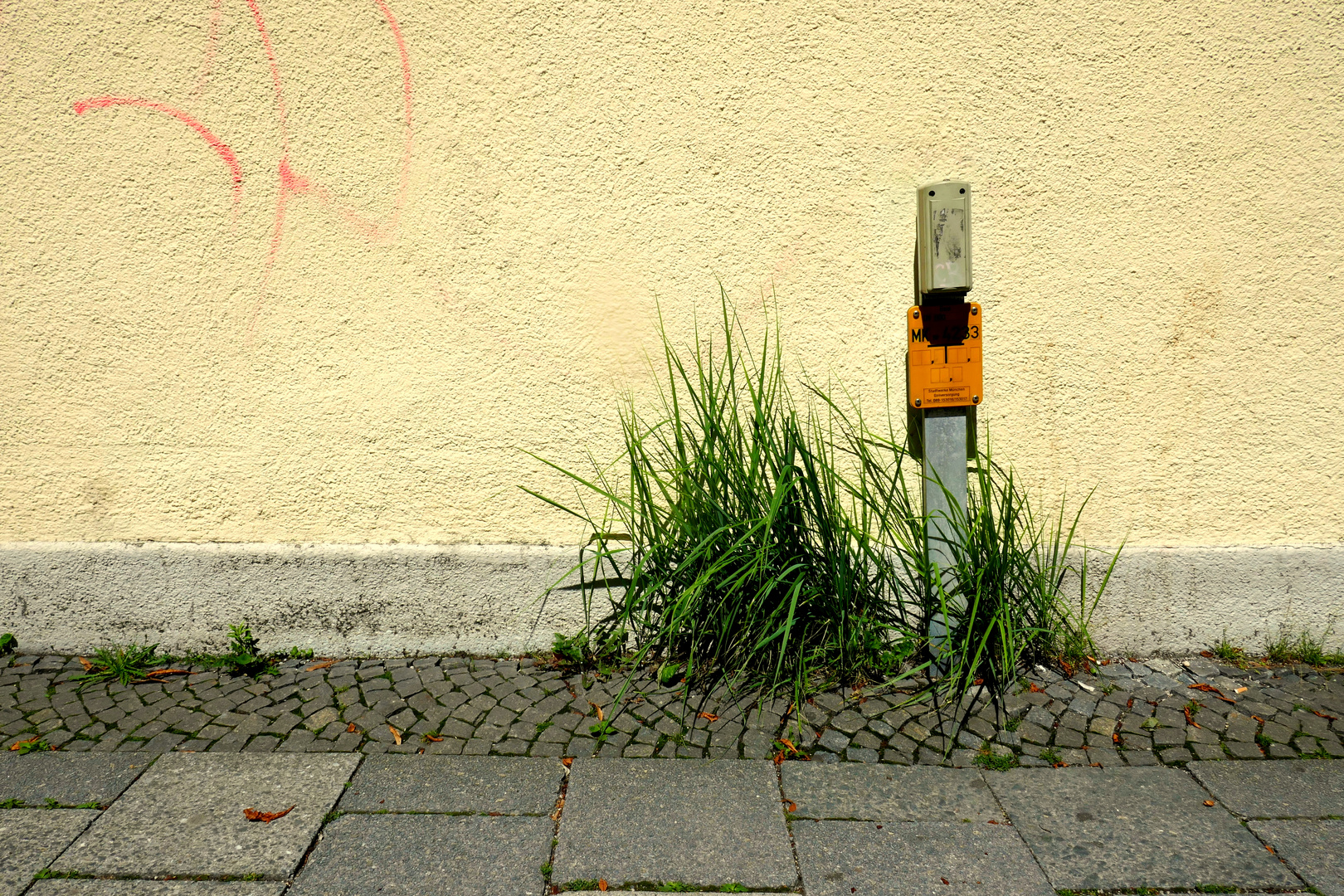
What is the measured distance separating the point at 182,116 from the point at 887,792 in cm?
345

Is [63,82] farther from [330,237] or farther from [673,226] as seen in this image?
[673,226]

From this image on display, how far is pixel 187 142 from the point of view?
323cm

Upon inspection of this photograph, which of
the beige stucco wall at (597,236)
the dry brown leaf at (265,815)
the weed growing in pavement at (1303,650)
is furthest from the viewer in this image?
the weed growing in pavement at (1303,650)

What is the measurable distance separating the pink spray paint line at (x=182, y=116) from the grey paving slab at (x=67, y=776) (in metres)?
2.08

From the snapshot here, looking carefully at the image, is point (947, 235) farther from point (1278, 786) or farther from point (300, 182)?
point (300, 182)

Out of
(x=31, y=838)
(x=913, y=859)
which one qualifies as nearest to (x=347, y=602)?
(x=31, y=838)

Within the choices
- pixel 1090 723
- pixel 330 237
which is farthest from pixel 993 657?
pixel 330 237

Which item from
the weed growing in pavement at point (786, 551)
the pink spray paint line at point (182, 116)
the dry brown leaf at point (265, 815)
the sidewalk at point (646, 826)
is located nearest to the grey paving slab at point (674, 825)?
the sidewalk at point (646, 826)

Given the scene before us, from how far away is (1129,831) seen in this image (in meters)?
2.29

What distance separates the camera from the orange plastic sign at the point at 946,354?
9.78 feet

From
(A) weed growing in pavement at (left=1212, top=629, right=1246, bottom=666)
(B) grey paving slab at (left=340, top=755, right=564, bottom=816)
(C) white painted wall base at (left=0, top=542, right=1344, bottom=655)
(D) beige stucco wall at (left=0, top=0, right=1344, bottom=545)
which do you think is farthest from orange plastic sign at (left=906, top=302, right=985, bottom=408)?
(B) grey paving slab at (left=340, top=755, right=564, bottom=816)

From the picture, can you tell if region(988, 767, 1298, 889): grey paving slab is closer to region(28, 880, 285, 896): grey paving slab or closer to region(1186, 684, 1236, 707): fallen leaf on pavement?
region(1186, 684, 1236, 707): fallen leaf on pavement

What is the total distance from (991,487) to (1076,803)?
118cm

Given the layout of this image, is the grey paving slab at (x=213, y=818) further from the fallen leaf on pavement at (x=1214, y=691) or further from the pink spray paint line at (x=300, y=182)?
the fallen leaf on pavement at (x=1214, y=691)
